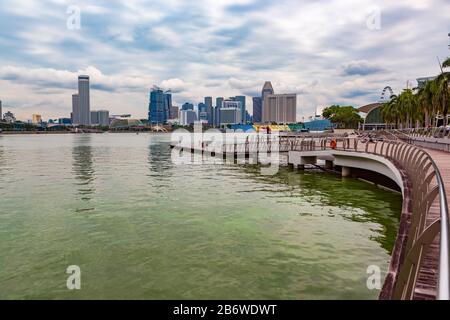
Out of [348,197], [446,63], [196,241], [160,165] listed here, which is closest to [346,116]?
[446,63]

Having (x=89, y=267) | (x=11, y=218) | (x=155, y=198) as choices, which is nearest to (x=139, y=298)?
(x=89, y=267)

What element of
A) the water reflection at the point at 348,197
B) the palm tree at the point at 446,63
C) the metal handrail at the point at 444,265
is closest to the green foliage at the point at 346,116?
the palm tree at the point at 446,63

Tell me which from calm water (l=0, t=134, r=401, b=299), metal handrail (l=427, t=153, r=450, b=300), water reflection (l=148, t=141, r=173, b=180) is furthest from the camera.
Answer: water reflection (l=148, t=141, r=173, b=180)

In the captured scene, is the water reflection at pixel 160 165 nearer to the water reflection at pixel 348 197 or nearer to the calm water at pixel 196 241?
the water reflection at pixel 348 197

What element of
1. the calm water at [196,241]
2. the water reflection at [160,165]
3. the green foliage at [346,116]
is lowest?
the calm water at [196,241]

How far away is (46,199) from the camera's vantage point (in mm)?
24250

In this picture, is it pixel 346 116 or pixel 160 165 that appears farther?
pixel 346 116

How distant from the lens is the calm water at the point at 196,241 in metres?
10.5

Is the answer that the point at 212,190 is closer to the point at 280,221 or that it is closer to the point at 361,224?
the point at 280,221

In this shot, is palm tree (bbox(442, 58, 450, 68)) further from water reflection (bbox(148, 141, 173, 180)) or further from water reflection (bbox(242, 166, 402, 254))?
water reflection (bbox(148, 141, 173, 180))

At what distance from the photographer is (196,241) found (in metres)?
14.7

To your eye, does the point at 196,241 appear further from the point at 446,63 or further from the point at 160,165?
the point at 446,63

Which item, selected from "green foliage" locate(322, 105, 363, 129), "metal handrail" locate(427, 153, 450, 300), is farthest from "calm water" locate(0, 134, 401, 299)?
"green foliage" locate(322, 105, 363, 129)

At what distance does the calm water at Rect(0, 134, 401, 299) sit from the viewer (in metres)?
10.5
